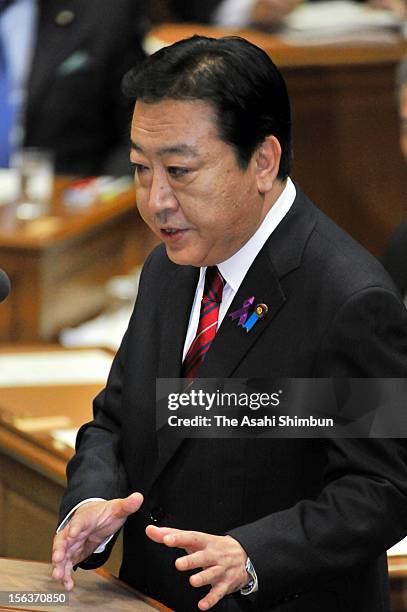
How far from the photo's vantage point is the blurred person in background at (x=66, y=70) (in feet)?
17.7

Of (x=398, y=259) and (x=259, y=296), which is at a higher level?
(x=259, y=296)

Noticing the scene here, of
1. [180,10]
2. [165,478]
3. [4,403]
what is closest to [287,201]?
[165,478]

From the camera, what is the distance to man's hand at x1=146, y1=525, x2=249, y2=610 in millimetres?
1693

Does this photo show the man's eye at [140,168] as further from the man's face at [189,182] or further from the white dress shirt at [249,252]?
the white dress shirt at [249,252]

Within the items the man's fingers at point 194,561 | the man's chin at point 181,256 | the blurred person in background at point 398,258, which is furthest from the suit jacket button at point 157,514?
the blurred person in background at point 398,258

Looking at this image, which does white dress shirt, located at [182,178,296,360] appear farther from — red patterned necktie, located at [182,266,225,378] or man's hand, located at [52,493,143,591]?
man's hand, located at [52,493,143,591]

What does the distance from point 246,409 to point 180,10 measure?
5.22m

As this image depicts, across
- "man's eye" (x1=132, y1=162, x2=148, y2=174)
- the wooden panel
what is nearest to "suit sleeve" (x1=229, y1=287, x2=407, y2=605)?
"man's eye" (x1=132, y1=162, x2=148, y2=174)

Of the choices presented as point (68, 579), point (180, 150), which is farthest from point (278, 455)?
point (180, 150)

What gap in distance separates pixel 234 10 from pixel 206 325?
4586 millimetres

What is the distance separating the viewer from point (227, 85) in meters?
1.82

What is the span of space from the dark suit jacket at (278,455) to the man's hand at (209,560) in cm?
4

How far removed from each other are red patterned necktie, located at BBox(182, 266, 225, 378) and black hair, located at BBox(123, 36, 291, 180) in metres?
0.24

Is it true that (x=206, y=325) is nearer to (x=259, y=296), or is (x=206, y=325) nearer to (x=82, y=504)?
(x=259, y=296)
